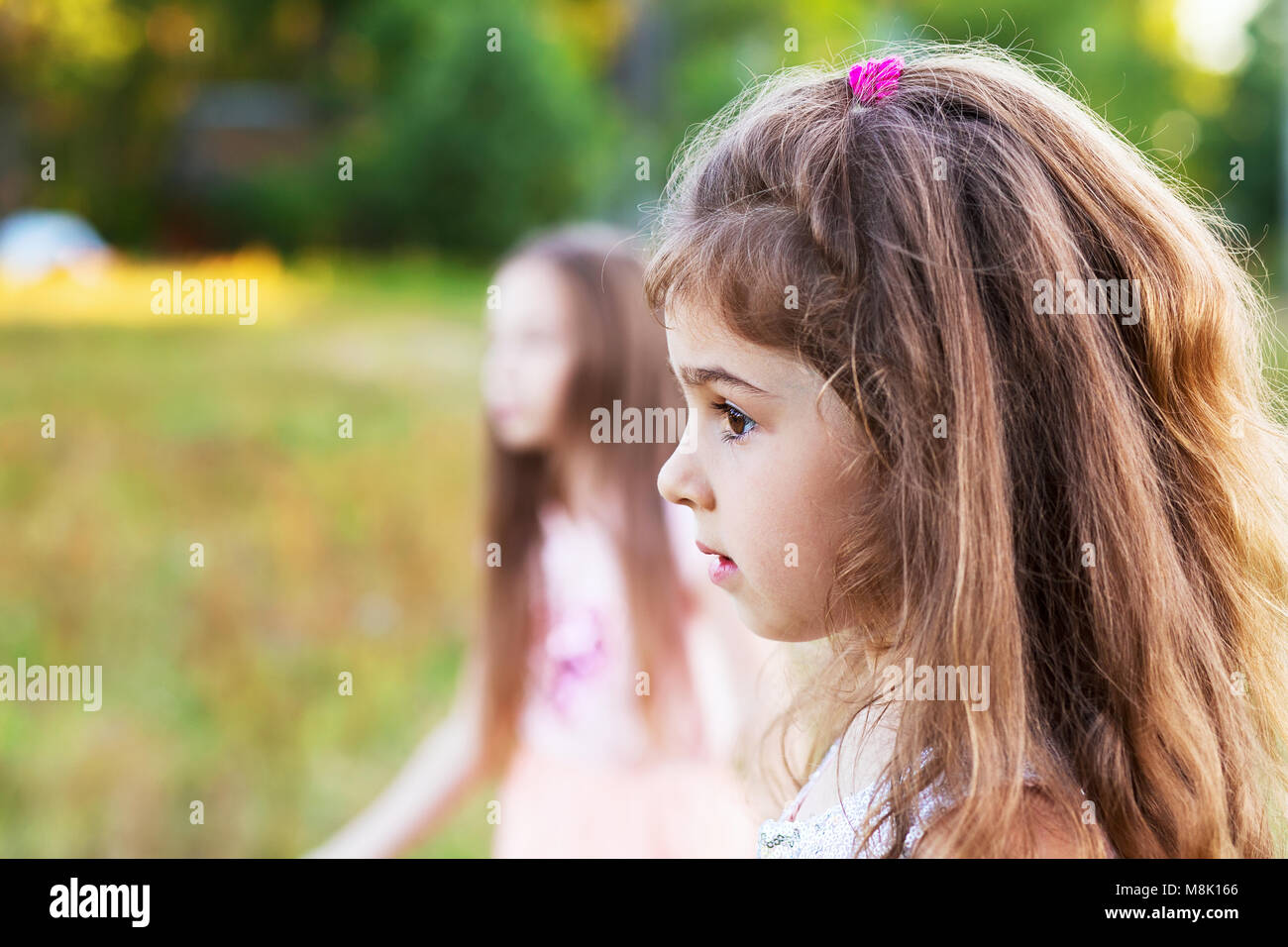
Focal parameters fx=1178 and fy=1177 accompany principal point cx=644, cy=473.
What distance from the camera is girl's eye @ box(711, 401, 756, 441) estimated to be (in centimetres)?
102

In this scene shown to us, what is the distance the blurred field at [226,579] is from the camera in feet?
11.5

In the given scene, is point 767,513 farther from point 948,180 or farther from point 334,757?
point 334,757

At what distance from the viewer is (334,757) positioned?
3752 millimetres

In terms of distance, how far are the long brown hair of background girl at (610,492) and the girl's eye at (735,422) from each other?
1.28m

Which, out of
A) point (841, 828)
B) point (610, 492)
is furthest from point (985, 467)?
point (610, 492)

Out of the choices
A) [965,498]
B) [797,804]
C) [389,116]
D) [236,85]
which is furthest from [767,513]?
[236,85]

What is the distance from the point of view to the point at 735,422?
3.38 ft

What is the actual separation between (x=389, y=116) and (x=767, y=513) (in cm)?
1188

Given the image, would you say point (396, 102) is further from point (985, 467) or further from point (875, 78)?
point (985, 467)

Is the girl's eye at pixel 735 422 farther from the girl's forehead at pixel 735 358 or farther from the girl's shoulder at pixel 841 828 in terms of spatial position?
the girl's shoulder at pixel 841 828

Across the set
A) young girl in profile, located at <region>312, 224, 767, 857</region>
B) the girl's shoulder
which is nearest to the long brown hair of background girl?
young girl in profile, located at <region>312, 224, 767, 857</region>

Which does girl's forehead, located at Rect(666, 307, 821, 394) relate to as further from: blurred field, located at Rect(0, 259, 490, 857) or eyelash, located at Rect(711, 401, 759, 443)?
blurred field, located at Rect(0, 259, 490, 857)

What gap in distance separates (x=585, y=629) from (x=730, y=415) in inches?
54.1

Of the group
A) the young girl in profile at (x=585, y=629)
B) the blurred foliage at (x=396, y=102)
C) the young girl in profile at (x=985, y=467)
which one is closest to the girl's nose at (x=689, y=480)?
the young girl in profile at (x=985, y=467)
